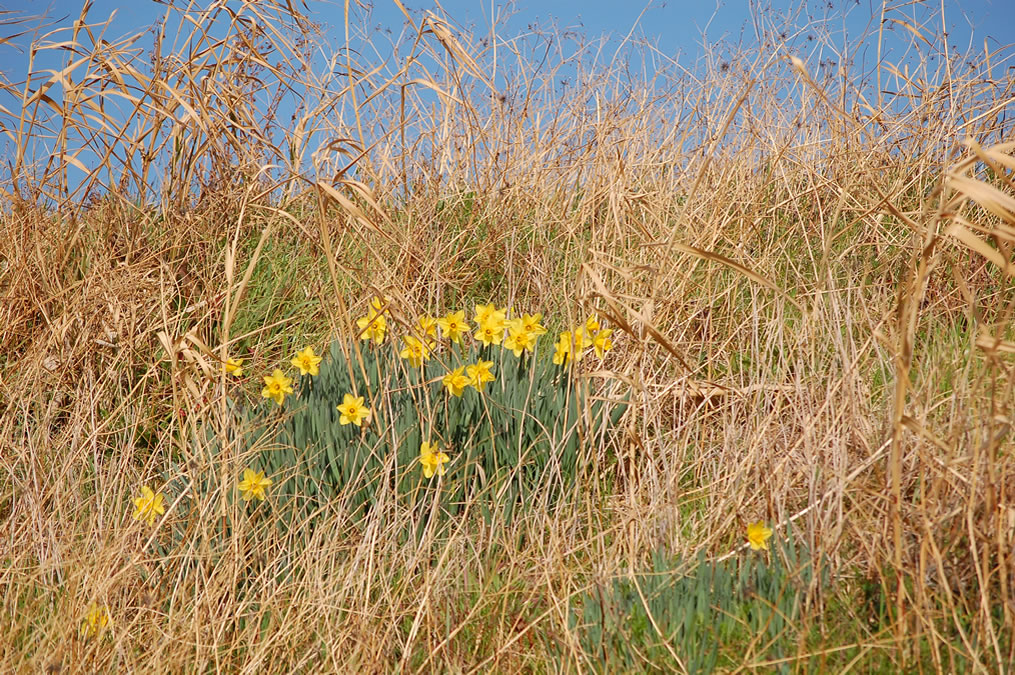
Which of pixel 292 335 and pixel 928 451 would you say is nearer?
pixel 928 451

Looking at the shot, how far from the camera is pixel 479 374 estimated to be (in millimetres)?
2562

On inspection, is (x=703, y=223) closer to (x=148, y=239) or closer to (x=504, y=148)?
(x=504, y=148)

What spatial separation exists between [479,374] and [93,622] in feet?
3.87

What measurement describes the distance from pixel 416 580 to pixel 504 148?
2841mm

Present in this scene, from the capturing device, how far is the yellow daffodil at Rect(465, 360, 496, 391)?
255 centimetres

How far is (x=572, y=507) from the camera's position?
99.7 inches

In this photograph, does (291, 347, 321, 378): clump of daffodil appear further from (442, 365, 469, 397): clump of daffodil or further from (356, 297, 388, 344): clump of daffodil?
(442, 365, 469, 397): clump of daffodil

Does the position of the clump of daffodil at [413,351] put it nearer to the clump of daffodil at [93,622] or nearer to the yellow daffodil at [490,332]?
the yellow daffodil at [490,332]

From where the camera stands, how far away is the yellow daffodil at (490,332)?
8.93 feet

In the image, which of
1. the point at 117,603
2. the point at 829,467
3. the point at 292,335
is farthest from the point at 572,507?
the point at 292,335

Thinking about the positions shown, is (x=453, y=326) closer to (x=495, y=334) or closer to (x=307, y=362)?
(x=495, y=334)

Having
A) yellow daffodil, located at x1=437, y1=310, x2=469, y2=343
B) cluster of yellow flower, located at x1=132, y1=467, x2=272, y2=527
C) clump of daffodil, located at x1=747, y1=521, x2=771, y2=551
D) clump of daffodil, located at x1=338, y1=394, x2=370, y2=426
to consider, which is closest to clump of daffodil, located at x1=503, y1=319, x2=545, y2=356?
yellow daffodil, located at x1=437, y1=310, x2=469, y2=343

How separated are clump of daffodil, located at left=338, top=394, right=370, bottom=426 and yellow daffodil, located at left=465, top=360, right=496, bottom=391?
1.03 feet

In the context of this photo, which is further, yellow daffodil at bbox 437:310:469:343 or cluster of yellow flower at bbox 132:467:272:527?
A: yellow daffodil at bbox 437:310:469:343
